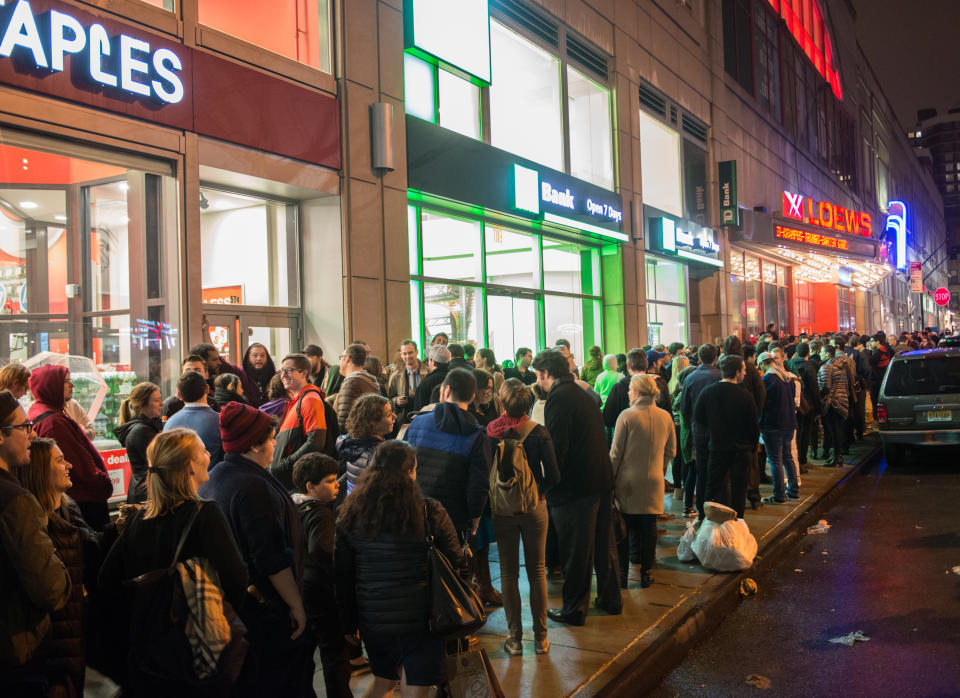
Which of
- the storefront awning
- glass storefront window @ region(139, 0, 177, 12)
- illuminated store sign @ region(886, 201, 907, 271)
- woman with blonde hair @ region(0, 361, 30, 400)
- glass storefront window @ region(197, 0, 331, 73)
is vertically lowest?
woman with blonde hair @ region(0, 361, 30, 400)

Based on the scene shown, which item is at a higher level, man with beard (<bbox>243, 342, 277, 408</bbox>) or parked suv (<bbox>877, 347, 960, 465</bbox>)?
man with beard (<bbox>243, 342, 277, 408</bbox>)

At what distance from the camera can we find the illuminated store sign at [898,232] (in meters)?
52.6

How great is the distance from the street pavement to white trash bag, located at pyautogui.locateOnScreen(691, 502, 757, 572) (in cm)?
32

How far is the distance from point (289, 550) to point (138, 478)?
7.41ft

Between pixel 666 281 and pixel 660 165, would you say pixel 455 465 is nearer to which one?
pixel 660 165

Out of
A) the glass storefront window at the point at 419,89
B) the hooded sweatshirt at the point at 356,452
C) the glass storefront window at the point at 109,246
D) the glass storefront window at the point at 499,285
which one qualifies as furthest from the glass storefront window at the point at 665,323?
the hooded sweatshirt at the point at 356,452

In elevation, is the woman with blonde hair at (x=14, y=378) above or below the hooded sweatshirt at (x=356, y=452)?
above

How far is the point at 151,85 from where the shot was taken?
8.39 metres

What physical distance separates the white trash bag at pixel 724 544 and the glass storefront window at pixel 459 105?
927 centimetres

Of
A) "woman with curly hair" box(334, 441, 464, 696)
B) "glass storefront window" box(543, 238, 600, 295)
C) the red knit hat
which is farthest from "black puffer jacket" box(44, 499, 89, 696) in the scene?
"glass storefront window" box(543, 238, 600, 295)

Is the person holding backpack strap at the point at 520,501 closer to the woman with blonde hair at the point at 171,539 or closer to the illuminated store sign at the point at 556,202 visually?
the woman with blonde hair at the point at 171,539

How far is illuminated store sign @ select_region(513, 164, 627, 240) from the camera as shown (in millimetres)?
15383

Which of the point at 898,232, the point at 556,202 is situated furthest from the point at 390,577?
the point at 898,232

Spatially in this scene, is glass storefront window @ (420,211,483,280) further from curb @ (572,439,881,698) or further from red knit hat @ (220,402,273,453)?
red knit hat @ (220,402,273,453)
